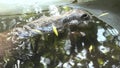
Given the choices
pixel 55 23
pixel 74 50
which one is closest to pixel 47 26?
pixel 55 23

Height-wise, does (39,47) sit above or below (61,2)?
below

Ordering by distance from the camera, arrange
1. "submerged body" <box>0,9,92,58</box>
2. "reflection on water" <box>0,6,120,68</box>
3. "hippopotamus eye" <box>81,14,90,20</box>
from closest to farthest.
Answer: "reflection on water" <box>0,6,120,68</box>, "submerged body" <box>0,9,92,58</box>, "hippopotamus eye" <box>81,14,90,20</box>

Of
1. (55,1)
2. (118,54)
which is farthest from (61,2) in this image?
(118,54)

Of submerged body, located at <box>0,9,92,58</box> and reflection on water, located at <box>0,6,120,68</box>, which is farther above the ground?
submerged body, located at <box>0,9,92,58</box>

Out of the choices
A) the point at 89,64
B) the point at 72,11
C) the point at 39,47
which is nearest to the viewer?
the point at 89,64

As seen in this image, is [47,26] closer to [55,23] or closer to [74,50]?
[55,23]

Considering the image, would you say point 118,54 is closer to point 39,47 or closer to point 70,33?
point 70,33

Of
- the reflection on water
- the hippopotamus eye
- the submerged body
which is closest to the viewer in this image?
the reflection on water

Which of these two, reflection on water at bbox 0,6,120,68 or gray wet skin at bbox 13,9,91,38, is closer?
reflection on water at bbox 0,6,120,68
